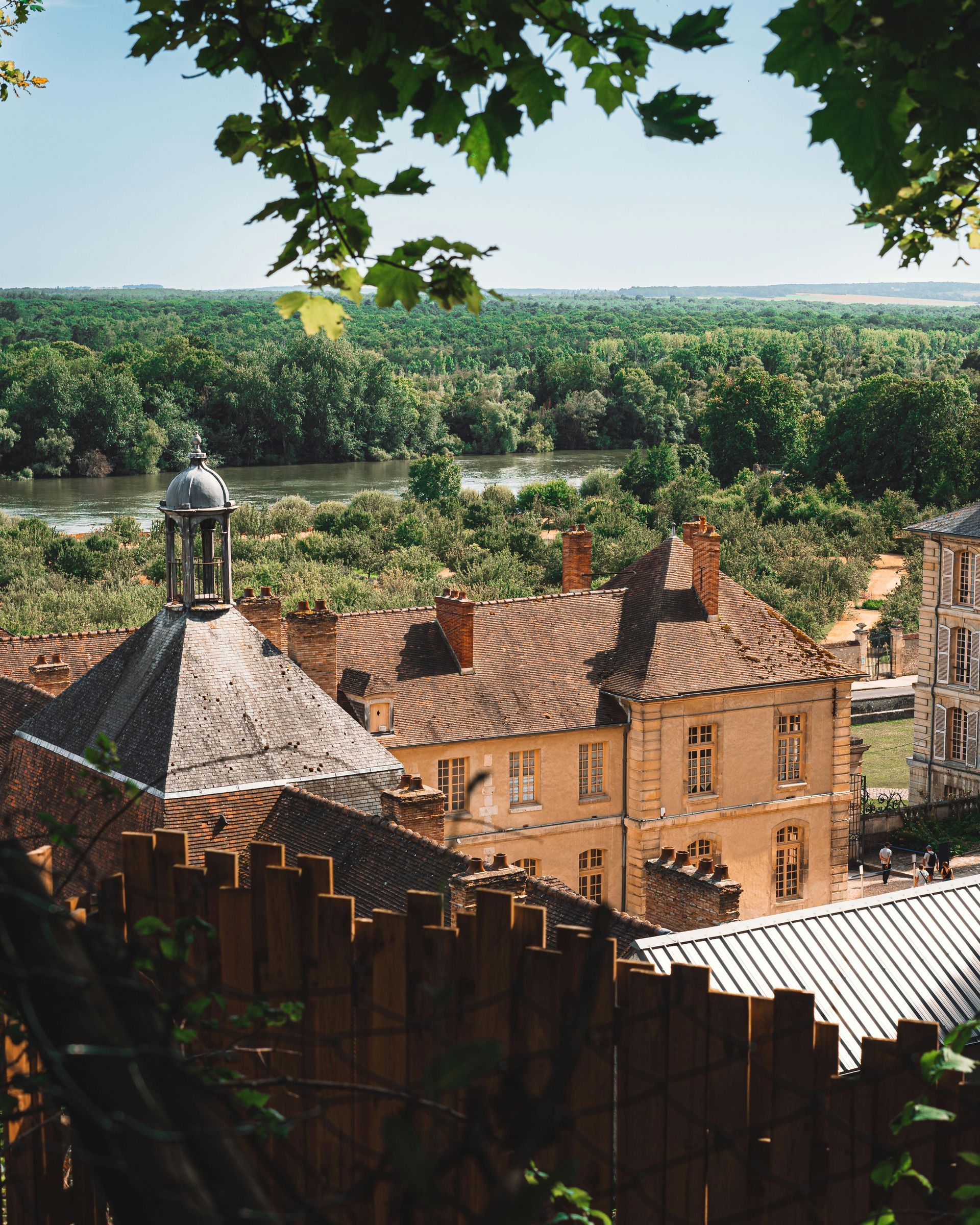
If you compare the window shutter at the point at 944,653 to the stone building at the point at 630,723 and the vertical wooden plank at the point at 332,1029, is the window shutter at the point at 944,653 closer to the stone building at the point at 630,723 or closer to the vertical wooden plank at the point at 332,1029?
the stone building at the point at 630,723

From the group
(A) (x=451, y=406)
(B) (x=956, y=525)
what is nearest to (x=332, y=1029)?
(B) (x=956, y=525)

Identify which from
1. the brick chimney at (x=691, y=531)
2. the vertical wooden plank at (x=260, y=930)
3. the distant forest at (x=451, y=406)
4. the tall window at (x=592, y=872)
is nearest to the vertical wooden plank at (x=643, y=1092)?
the vertical wooden plank at (x=260, y=930)

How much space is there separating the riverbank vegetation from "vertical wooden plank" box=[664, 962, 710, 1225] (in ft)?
138

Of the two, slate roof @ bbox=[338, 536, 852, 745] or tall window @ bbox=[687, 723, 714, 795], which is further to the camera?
tall window @ bbox=[687, 723, 714, 795]

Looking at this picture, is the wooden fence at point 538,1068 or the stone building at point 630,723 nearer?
the wooden fence at point 538,1068

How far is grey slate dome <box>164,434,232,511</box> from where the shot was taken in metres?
21.5

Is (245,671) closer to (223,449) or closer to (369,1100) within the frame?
(369,1100)

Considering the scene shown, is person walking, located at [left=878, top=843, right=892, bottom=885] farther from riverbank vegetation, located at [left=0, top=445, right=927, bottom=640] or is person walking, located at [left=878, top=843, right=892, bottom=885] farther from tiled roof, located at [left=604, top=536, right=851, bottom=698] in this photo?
riverbank vegetation, located at [left=0, top=445, right=927, bottom=640]

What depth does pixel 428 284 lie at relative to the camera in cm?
446

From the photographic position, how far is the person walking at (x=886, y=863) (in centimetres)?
3025

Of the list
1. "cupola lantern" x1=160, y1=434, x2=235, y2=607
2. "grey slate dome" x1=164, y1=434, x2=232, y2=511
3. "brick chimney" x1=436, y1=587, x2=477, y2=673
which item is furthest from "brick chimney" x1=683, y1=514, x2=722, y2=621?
"grey slate dome" x1=164, y1=434, x2=232, y2=511

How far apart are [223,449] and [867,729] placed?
5941 cm

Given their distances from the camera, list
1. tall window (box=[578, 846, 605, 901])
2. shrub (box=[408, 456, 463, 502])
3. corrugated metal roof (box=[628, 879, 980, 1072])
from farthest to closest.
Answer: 1. shrub (box=[408, 456, 463, 502])
2. tall window (box=[578, 846, 605, 901])
3. corrugated metal roof (box=[628, 879, 980, 1072])

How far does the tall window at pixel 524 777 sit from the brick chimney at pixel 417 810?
894cm
